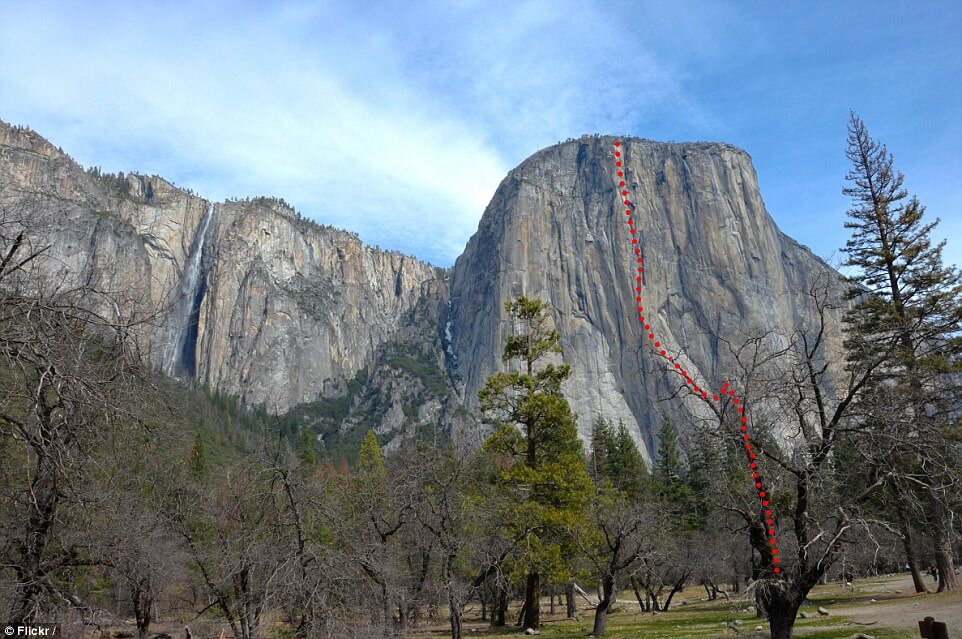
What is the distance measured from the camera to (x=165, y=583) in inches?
802

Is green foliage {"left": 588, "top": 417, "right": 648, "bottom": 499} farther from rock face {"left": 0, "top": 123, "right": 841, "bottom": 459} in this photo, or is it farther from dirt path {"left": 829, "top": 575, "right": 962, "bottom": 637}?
rock face {"left": 0, "top": 123, "right": 841, "bottom": 459}

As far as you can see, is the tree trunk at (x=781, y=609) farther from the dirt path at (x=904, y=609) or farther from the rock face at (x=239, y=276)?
the rock face at (x=239, y=276)

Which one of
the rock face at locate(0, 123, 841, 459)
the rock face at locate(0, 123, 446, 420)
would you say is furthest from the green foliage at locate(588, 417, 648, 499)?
the rock face at locate(0, 123, 446, 420)

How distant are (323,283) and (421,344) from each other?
33394mm

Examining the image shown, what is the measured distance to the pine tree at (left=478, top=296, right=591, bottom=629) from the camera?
2211 cm

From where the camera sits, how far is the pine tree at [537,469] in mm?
22109

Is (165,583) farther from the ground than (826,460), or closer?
closer

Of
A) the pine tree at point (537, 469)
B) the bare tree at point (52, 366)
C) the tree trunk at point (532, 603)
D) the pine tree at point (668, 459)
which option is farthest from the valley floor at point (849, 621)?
the pine tree at point (668, 459)

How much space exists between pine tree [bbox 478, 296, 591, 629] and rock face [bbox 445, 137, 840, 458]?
9168 centimetres

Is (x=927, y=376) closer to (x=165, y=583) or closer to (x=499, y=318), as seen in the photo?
(x=165, y=583)

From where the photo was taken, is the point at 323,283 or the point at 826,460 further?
the point at 323,283

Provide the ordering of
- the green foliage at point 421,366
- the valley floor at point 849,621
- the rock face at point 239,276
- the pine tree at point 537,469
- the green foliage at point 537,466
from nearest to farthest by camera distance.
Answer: the valley floor at point 849,621 → the green foliage at point 537,466 → the pine tree at point 537,469 → the rock face at point 239,276 → the green foliage at point 421,366

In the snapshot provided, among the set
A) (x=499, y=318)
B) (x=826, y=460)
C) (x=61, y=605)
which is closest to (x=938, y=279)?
(x=826, y=460)

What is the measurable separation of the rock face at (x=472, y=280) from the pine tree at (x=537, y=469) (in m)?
79.2
